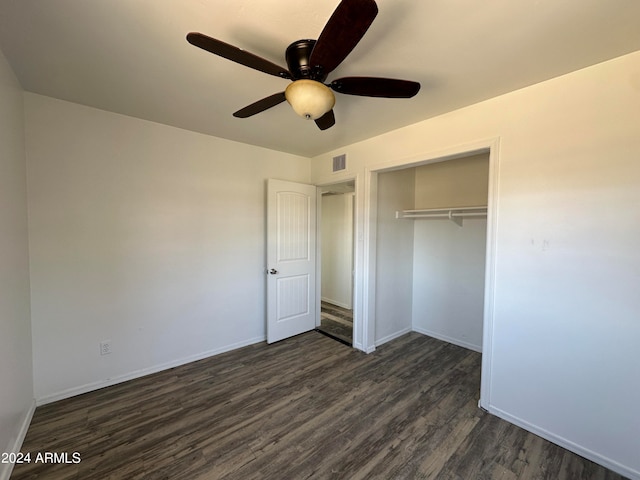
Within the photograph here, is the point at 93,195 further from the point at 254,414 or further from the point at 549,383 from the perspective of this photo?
the point at 549,383

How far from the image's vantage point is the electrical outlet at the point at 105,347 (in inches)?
94.4

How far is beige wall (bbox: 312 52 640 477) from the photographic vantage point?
5.21ft

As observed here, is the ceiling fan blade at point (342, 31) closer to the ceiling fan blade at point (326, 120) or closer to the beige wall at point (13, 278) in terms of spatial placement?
the ceiling fan blade at point (326, 120)

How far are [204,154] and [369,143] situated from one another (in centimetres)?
183

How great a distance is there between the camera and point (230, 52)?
1.15 metres

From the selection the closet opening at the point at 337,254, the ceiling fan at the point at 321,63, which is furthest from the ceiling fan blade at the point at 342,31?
the closet opening at the point at 337,254

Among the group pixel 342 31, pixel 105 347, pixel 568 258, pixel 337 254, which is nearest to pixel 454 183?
pixel 568 258

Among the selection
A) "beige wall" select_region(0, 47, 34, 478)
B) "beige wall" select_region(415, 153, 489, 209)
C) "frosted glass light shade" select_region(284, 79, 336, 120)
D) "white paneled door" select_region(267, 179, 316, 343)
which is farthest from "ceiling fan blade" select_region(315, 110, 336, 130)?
"beige wall" select_region(415, 153, 489, 209)

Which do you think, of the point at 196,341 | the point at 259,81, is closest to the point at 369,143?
the point at 259,81

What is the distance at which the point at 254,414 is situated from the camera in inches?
82.9

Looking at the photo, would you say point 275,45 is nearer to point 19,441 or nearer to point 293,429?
point 293,429

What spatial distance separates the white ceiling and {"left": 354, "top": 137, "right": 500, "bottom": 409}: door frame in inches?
15.6

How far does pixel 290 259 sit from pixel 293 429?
6.35ft

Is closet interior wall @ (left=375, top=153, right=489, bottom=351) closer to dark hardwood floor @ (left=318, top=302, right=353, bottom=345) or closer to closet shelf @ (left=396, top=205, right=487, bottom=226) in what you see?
closet shelf @ (left=396, top=205, right=487, bottom=226)
